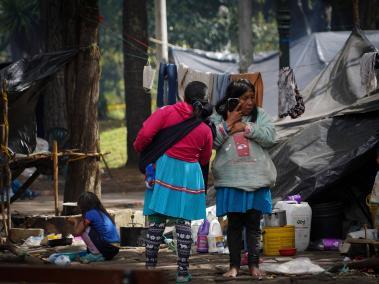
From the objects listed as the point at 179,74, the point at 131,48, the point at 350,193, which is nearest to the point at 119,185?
the point at 131,48

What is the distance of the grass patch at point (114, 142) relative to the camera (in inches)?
1153

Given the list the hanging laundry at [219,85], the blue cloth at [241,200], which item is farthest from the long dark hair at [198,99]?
the hanging laundry at [219,85]

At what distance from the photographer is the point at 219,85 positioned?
13633 millimetres

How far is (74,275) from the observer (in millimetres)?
4367

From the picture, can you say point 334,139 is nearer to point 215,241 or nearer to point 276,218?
point 276,218

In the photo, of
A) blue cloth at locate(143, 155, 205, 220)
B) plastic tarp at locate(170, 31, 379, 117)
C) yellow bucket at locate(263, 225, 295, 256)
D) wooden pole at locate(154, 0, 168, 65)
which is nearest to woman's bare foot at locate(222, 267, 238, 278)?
blue cloth at locate(143, 155, 205, 220)

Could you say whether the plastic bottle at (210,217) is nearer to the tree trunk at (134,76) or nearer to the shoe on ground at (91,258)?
the shoe on ground at (91,258)

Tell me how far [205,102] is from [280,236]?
244 cm

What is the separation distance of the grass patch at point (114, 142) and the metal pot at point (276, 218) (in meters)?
16.1

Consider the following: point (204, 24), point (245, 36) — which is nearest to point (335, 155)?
point (245, 36)

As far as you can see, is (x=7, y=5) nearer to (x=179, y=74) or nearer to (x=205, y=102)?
(x=179, y=74)

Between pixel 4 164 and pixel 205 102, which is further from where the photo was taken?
pixel 4 164

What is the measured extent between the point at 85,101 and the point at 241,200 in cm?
525

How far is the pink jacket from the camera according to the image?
871cm
